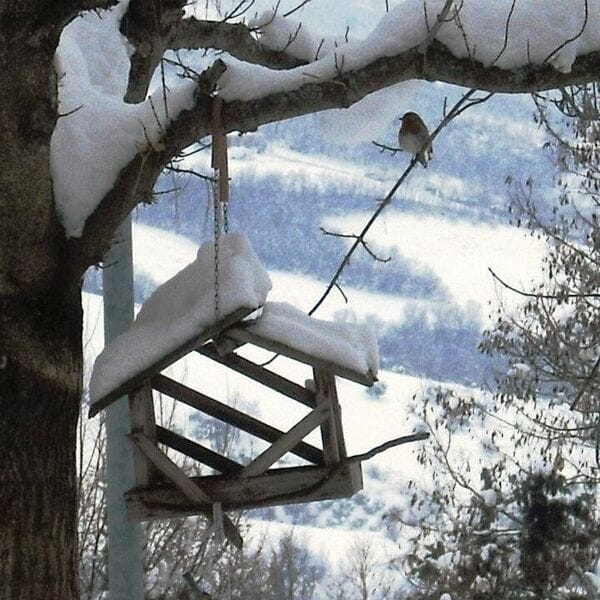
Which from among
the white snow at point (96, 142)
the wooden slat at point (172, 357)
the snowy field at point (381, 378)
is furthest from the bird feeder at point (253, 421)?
the snowy field at point (381, 378)

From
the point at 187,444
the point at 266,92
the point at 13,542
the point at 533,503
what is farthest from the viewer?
the point at 533,503

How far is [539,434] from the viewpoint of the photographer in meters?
7.83

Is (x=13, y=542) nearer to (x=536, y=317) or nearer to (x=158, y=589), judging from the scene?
(x=158, y=589)

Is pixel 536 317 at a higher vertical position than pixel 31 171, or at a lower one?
higher

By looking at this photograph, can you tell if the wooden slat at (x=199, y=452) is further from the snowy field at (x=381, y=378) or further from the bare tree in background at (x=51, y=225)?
the snowy field at (x=381, y=378)

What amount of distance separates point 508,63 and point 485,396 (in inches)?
269

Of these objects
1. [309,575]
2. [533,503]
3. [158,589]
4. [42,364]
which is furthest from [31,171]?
[309,575]

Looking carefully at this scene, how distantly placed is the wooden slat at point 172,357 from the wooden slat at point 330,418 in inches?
12.1

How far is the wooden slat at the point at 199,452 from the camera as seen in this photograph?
2.30m

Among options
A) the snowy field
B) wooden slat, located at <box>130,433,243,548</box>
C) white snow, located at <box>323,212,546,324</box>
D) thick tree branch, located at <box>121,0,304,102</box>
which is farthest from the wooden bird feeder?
white snow, located at <box>323,212,546,324</box>

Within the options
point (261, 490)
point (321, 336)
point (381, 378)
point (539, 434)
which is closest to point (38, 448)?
point (261, 490)

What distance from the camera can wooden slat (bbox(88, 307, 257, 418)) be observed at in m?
2.00

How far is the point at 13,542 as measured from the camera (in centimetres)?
176

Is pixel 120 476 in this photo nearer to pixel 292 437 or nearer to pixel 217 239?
pixel 292 437
